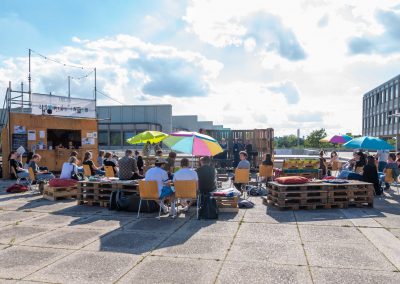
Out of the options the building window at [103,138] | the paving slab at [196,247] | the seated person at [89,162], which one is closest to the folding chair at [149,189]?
the paving slab at [196,247]

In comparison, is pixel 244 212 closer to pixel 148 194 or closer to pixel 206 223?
pixel 206 223

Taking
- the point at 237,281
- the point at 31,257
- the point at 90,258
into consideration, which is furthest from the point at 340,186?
the point at 31,257

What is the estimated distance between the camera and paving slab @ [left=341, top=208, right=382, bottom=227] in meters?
7.45

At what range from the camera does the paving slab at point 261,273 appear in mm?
4500

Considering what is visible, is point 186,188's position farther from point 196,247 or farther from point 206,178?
point 196,247

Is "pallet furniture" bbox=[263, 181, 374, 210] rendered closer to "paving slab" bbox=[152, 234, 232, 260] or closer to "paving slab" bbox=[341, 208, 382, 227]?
"paving slab" bbox=[341, 208, 382, 227]

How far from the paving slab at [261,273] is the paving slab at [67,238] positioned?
8.74ft

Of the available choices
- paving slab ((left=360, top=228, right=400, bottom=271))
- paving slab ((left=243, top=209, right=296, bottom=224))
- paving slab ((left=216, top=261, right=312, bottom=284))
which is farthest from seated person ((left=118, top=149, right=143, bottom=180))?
paving slab ((left=360, top=228, right=400, bottom=271))

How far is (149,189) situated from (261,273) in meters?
3.85

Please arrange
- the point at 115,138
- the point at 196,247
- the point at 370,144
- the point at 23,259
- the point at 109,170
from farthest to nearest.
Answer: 1. the point at 115,138
2. the point at 370,144
3. the point at 109,170
4. the point at 196,247
5. the point at 23,259

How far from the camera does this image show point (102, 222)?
7680 mm

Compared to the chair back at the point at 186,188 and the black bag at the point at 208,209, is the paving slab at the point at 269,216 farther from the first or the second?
the chair back at the point at 186,188

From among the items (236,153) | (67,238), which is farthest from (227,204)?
(236,153)

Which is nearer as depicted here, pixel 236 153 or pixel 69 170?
pixel 69 170
